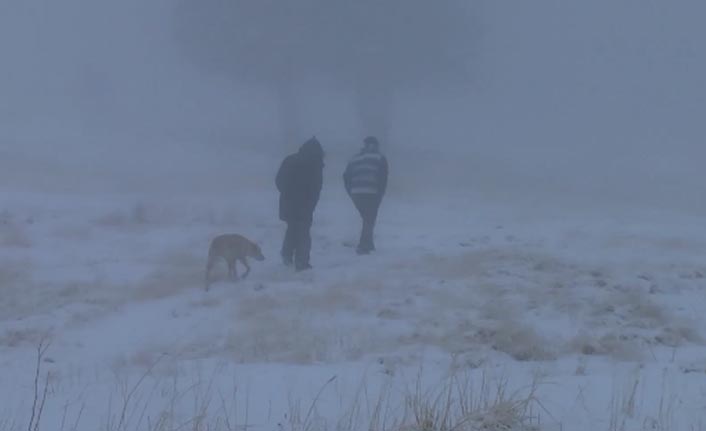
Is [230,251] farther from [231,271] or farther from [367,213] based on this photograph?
[367,213]

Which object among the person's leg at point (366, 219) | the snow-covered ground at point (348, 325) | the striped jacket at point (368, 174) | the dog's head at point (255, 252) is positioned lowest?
the snow-covered ground at point (348, 325)

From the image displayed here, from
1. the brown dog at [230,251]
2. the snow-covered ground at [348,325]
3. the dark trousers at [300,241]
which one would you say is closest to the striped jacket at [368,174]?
the snow-covered ground at [348,325]

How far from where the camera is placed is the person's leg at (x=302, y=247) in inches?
467

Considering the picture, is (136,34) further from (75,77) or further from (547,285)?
(547,285)

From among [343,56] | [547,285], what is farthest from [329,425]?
[343,56]

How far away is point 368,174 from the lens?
503 inches

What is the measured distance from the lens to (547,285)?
10312mm

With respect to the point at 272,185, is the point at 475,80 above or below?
above

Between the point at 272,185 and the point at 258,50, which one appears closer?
the point at 272,185

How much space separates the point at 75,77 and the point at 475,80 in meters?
18.9

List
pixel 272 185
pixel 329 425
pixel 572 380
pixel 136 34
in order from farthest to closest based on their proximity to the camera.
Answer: pixel 136 34 → pixel 272 185 → pixel 572 380 → pixel 329 425

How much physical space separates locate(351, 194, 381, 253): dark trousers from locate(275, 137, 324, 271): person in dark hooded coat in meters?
0.98

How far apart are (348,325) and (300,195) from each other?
12.1ft

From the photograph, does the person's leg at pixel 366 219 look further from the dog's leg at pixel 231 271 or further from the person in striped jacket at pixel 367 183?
the dog's leg at pixel 231 271
